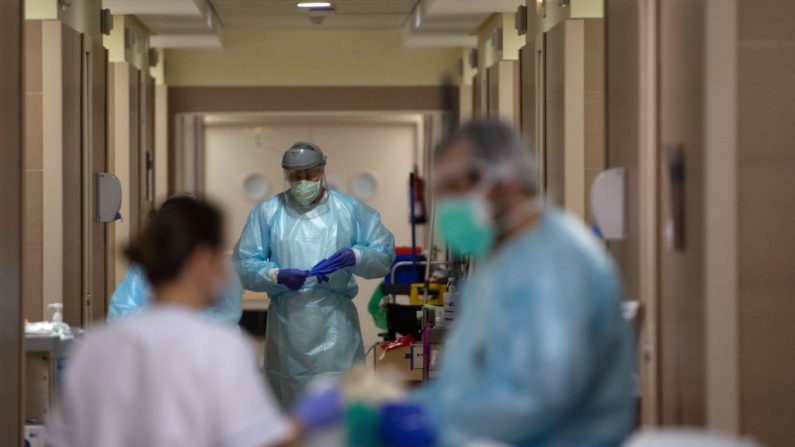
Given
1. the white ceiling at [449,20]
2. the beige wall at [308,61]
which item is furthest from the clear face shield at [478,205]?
the beige wall at [308,61]

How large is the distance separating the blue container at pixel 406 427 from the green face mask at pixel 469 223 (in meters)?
0.37

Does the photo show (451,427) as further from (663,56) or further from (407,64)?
(407,64)

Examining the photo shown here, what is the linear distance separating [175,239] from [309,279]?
2998mm

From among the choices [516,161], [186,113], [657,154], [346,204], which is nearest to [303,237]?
[346,204]

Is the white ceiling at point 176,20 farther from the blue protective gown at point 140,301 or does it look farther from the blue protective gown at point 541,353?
the blue protective gown at point 541,353

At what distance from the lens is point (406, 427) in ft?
8.57

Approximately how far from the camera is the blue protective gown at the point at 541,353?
240cm

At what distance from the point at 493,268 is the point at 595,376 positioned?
0.30 metres

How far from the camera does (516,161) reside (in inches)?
104

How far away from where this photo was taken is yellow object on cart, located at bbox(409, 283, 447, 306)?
7213mm

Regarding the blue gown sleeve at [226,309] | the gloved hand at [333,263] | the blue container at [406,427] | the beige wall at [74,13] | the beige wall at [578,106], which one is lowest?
the blue container at [406,427]

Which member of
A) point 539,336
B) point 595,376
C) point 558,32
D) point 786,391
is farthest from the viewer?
point 558,32

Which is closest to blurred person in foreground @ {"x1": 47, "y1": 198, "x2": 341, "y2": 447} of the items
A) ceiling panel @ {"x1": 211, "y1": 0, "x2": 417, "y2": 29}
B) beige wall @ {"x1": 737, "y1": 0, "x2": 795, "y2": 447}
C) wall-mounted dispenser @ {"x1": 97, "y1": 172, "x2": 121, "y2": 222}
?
beige wall @ {"x1": 737, "y1": 0, "x2": 795, "y2": 447}

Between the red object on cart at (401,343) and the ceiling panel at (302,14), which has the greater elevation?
the ceiling panel at (302,14)
